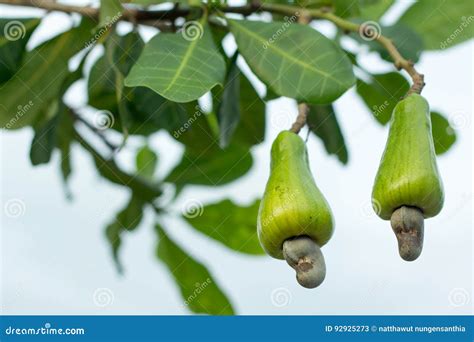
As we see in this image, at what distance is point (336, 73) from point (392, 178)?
36 cm

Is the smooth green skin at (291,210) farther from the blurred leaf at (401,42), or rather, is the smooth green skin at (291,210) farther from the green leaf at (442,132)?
the green leaf at (442,132)

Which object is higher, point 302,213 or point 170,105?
point 302,213

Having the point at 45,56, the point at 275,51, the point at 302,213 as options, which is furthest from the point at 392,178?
the point at 45,56

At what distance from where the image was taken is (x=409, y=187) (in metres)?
1.58

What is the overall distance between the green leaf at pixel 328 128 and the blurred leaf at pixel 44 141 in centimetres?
67

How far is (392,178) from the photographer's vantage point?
5.26 feet

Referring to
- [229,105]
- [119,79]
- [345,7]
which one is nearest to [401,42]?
[345,7]

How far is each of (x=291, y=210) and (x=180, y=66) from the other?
47 cm

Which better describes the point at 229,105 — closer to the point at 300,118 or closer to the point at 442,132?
the point at 300,118

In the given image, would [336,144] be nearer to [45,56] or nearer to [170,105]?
[170,105]
